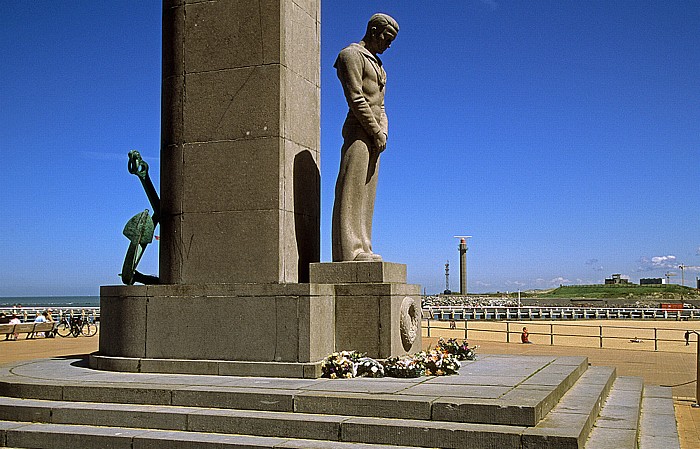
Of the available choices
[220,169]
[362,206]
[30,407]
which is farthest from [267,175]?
[30,407]

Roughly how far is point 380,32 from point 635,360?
1296 cm

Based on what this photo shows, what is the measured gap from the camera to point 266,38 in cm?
991

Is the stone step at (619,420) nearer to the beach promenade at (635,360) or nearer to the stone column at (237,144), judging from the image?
the beach promenade at (635,360)

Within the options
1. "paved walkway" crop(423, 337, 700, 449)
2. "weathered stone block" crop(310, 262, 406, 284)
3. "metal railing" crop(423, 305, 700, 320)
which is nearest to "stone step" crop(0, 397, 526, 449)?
"weathered stone block" crop(310, 262, 406, 284)

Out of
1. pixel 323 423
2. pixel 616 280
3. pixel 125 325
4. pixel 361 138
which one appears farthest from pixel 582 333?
pixel 616 280

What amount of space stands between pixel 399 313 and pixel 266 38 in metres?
3.90

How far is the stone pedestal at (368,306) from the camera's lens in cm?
930

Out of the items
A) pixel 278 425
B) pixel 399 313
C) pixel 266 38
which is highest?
pixel 266 38

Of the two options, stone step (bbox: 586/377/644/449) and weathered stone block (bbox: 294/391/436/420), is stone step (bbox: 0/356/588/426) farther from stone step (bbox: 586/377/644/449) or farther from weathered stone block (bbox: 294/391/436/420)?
stone step (bbox: 586/377/644/449)

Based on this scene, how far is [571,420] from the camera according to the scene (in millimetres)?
6816

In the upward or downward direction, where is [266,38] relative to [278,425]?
upward

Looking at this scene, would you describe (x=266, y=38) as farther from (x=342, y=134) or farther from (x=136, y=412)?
(x=136, y=412)

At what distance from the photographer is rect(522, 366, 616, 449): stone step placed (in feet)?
20.1

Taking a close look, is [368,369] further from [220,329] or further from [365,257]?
[220,329]
